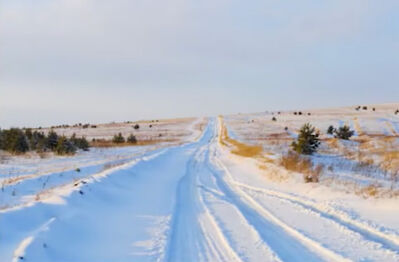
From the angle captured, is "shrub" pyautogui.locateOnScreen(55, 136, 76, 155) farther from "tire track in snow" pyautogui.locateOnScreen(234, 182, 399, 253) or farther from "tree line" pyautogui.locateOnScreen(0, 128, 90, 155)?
"tire track in snow" pyautogui.locateOnScreen(234, 182, 399, 253)

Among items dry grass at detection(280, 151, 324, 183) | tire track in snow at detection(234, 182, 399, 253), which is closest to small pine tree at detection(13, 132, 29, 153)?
dry grass at detection(280, 151, 324, 183)

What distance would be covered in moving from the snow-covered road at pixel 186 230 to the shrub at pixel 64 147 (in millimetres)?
16283

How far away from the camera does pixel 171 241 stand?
6.28m

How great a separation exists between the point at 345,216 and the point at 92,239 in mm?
5015

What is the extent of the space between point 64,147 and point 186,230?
21342 millimetres

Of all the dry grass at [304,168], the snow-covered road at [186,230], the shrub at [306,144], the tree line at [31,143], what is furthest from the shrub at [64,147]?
the snow-covered road at [186,230]

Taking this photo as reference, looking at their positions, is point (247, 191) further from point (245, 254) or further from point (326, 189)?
point (245, 254)

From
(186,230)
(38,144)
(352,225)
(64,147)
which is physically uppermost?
(38,144)

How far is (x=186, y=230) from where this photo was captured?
6.94 meters

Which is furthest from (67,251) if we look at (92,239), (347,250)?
(347,250)

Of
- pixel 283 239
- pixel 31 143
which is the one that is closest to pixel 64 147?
pixel 31 143

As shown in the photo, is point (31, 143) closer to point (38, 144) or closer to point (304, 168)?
point (38, 144)

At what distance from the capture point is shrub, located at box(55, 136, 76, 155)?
2541 cm

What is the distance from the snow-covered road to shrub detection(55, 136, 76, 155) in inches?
641
